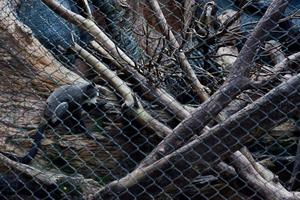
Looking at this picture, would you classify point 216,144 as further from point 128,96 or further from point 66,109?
point 66,109

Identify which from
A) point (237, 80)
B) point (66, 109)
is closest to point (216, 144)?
point (237, 80)

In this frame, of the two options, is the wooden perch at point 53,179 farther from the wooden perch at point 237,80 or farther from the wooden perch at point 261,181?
the wooden perch at point 261,181

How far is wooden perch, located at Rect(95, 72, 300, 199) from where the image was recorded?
8.10 feet

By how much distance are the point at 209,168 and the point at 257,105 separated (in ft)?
1.17

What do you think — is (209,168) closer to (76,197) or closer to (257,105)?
(257,105)

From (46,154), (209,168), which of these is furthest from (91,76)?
(209,168)

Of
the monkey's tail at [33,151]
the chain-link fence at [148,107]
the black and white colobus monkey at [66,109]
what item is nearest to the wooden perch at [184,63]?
the chain-link fence at [148,107]

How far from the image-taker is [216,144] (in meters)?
2.61

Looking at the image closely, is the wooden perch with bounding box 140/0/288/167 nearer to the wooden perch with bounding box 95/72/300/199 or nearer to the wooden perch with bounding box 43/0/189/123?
the wooden perch with bounding box 95/72/300/199

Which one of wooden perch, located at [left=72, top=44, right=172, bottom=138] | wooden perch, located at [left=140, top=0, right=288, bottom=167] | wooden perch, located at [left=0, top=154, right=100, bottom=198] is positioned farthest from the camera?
wooden perch, located at [left=72, top=44, right=172, bottom=138]

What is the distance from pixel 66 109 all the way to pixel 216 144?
130cm

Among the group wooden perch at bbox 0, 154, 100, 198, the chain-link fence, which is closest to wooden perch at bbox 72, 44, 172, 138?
the chain-link fence

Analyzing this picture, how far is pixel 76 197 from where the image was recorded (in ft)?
9.65

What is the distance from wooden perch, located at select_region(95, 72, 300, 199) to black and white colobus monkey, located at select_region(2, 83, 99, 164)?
0.63 meters
